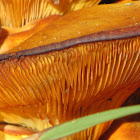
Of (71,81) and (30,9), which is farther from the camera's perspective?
(30,9)

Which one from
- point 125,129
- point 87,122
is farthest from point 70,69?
Answer: point 125,129

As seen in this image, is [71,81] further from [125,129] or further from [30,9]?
[30,9]

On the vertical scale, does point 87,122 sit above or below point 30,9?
below

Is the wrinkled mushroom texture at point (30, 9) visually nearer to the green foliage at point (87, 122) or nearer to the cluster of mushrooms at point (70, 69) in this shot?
the cluster of mushrooms at point (70, 69)

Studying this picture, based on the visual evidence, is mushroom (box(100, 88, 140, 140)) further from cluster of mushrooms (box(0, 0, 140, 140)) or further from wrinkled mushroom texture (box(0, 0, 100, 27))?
wrinkled mushroom texture (box(0, 0, 100, 27))

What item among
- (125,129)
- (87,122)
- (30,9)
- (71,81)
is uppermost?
(30,9)

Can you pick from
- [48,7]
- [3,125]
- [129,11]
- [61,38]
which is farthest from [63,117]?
[48,7]

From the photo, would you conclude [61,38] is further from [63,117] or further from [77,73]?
[63,117]
